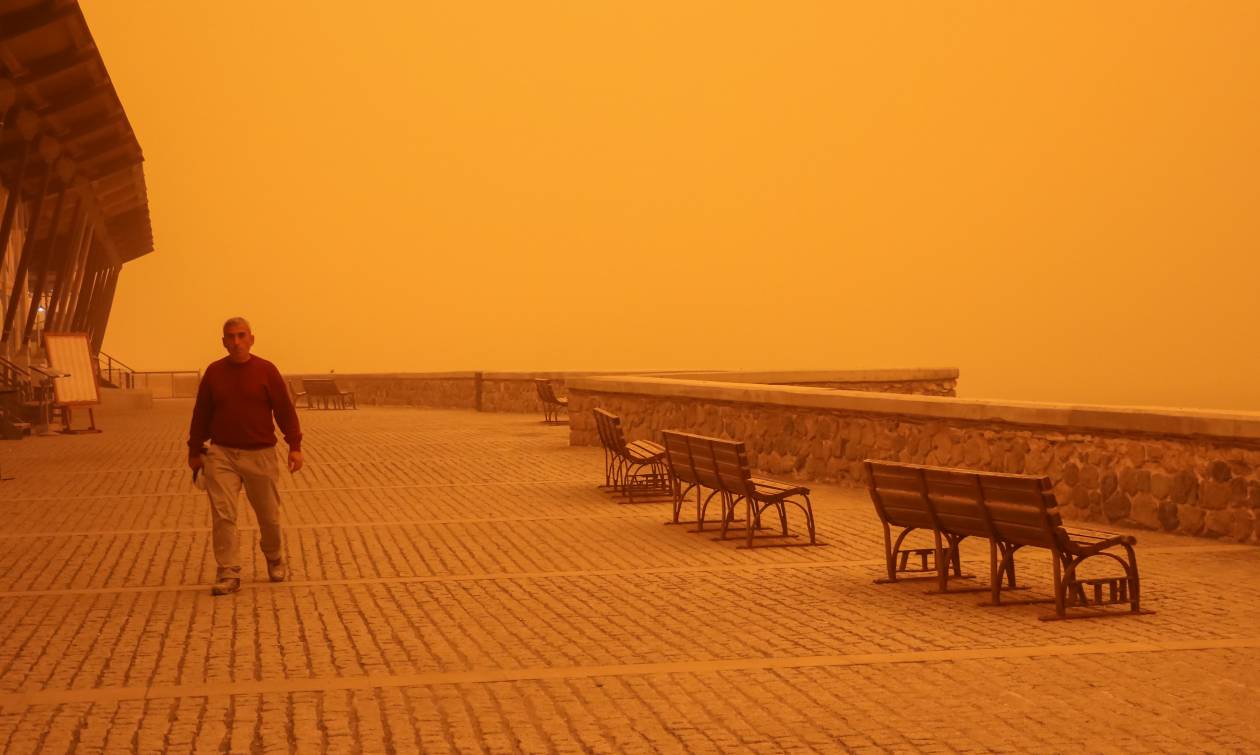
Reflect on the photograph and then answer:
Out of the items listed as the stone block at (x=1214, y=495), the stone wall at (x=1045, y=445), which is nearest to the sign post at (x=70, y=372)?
the stone wall at (x=1045, y=445)

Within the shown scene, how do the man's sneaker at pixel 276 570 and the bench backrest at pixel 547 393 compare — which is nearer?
the man's sneaker at pixel 276 570

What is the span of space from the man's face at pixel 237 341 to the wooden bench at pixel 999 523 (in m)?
4.06

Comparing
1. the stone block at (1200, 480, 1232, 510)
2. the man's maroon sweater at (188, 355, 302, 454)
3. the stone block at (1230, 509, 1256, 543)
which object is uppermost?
the man's maroon sweater at (188, 355, 302, 454)

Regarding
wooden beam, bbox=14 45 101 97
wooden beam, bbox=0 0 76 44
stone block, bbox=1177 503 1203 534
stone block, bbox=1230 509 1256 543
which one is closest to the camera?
stone block, bbox=1230 509 1256 543

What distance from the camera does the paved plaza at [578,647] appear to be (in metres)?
6.28

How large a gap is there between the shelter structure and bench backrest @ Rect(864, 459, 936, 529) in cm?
1609

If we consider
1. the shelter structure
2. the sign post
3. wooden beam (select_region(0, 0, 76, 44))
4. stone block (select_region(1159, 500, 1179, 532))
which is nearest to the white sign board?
the sign post

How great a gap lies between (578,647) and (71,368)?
2215 cm

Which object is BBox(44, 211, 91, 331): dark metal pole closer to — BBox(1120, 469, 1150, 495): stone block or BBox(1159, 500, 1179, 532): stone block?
BBox(1120, 469, 1150, 495): stone block

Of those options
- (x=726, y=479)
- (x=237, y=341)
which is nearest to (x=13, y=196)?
(x=726, y=479)

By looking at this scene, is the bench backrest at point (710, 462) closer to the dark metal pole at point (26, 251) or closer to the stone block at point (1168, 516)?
the stone block at point (1168, 516)

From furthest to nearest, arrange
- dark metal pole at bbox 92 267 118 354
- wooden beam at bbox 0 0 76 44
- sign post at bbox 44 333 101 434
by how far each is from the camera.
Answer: dark metal pole at bbox 92 267 118 354 < sign post at bbox 44 333 101 434 < wooden beam at bbox 0 0 76 44

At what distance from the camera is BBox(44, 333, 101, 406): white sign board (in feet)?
89.5

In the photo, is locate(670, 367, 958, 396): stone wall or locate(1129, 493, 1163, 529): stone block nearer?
locate(1129, 493, 1163, 529): stone block
